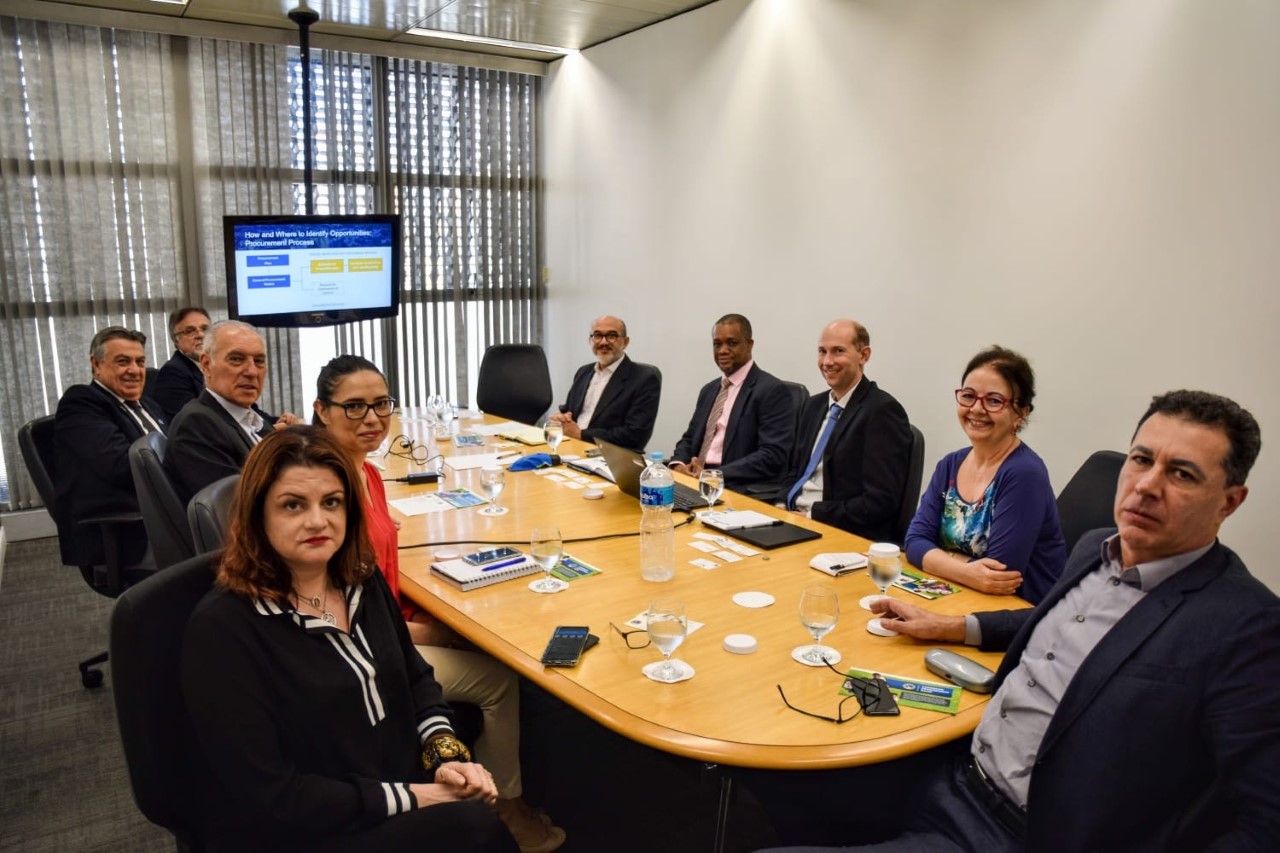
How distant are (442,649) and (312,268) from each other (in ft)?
13.7

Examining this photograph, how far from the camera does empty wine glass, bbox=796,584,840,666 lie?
6.63 feet

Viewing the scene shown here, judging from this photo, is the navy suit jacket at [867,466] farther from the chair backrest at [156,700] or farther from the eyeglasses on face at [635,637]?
the chair backrest at [156,700]

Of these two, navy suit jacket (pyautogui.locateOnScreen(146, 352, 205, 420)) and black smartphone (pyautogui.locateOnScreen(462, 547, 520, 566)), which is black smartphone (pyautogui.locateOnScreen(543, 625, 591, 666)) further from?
navy suit jacket (pyautogui.locateOnScreen(146, 352, 205, 420))

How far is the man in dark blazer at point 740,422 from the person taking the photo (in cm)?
434

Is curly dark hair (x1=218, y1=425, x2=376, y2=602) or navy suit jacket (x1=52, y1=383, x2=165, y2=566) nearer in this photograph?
curly dark hair (x1=218, y1=425, x2=376, y2=602)

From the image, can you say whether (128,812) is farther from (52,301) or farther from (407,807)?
(52,301)

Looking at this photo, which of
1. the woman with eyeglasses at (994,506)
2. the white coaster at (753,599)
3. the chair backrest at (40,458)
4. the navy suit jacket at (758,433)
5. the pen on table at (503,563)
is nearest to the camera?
the white coaster at (753,599)

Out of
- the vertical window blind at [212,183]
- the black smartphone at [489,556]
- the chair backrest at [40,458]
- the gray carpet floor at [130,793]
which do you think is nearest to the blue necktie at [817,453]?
the gray carpet floor at [130,793]

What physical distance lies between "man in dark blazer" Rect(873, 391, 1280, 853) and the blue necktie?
177 cm

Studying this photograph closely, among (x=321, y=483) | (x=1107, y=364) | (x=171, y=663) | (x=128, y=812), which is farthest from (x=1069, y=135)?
(x=128, y=812)

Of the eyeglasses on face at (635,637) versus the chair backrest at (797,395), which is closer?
the eyeglasses on face at (635,637)

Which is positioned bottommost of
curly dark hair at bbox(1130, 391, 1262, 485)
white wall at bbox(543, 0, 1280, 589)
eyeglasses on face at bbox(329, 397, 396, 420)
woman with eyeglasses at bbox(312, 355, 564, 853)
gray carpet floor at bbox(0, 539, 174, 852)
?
gray carpet floor at bbox(0, 539, 174, 852)

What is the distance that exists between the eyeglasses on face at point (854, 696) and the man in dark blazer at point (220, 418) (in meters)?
1.81

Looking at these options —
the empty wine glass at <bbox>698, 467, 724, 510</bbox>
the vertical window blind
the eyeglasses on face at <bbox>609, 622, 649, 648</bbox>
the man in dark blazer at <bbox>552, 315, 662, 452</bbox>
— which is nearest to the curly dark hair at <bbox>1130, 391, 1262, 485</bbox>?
the eyeglasses on face at <bbox>609, 622, 649, 648</bbox>
